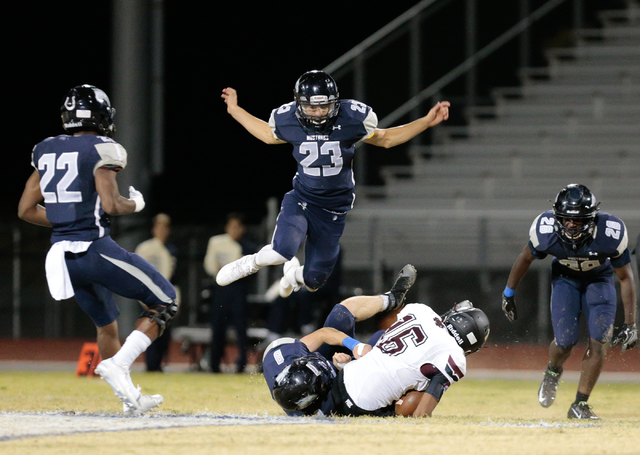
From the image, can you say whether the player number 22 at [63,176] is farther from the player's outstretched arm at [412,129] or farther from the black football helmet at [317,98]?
the player's outstretched arm at [412,129]

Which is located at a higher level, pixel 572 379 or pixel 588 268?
pixel 588 268

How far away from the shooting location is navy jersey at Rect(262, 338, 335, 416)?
6262mm

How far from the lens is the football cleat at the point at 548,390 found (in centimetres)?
762

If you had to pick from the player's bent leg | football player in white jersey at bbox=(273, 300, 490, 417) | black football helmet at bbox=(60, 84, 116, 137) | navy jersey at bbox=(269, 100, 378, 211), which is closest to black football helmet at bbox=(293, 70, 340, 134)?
navy jersey at bbox=(269, 100, 378, 211)

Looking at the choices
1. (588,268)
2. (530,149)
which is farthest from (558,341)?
(530,149)

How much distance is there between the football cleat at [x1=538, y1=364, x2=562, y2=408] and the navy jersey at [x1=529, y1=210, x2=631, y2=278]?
876 mm

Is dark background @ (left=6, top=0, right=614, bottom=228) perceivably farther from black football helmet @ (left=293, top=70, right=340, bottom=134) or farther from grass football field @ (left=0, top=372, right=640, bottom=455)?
grass football field @ (left=0, top=372, right=640, bottom=455)

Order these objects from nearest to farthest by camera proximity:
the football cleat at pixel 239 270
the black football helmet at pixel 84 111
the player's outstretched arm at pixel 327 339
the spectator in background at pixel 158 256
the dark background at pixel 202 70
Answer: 1. the black football helmet at pixel 84 111
2. the player's outstretched arm at pixel 327 339
3. the football cleat at pixel 239 270
4. the spectator in background at pixel 158 256
5. the dark background at pixel 202 70

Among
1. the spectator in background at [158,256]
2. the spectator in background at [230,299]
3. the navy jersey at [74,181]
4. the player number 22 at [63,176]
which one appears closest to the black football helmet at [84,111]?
the navy jersey at [74,181]

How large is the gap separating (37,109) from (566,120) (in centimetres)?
1124

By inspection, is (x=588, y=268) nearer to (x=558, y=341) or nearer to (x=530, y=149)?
(x=558, y=341)

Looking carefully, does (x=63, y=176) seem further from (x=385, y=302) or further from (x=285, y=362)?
(x=385, y=302)

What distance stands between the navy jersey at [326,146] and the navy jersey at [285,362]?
1503 millimetres

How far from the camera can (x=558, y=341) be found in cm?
745
